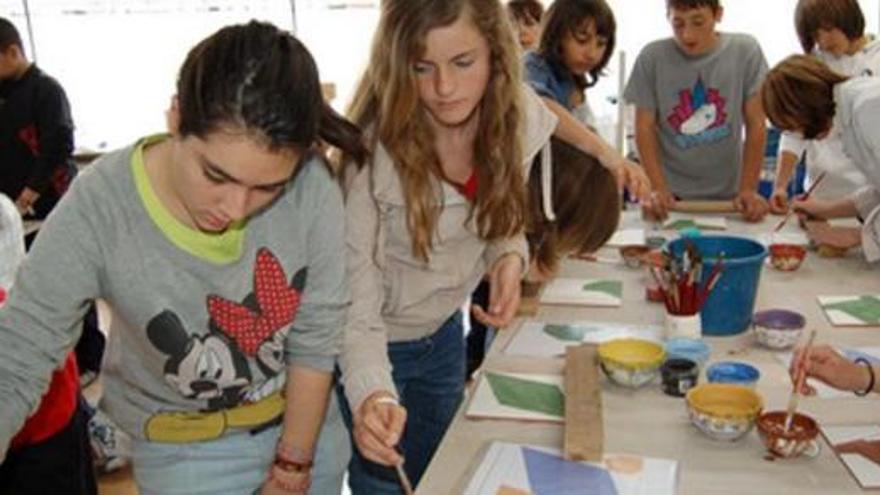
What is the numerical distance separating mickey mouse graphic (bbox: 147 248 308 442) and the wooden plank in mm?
443

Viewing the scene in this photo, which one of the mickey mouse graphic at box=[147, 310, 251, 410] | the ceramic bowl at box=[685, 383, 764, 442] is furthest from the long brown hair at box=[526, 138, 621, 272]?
the mickey mouse graphic at box=[147, 310, 251, 410]

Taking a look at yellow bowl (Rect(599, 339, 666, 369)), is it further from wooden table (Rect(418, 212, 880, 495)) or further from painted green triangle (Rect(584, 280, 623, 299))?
painted green triangle (Rect(584, 280, 623, 299))

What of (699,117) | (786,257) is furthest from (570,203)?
(699,117)

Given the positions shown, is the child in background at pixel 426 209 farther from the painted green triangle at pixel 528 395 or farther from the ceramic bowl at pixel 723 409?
the ceramic bowl at pixel 723 409

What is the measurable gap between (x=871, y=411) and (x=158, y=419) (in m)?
1.09

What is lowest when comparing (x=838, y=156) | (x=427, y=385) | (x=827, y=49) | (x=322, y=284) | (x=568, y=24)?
(x=427, y=385)

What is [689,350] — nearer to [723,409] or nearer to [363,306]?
[723,409]

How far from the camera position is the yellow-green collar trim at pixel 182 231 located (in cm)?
110

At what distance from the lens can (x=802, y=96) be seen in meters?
2.00

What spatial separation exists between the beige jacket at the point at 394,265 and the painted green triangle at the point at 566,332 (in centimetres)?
16

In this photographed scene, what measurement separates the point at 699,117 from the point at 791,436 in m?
1.72

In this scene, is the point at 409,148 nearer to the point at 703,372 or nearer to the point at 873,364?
the point at 703,372

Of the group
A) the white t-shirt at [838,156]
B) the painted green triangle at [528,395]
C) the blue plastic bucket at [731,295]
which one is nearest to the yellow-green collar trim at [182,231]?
the painted green triangle at [528,395]

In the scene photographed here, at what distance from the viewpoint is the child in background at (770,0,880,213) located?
2.70m
